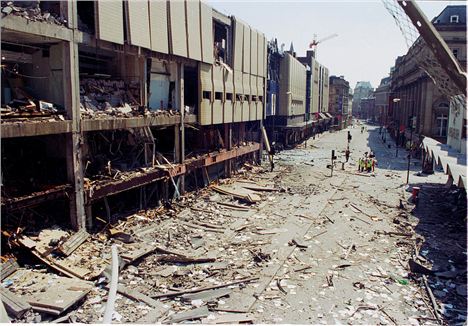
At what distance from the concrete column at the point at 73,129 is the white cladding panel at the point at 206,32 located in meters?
8.53

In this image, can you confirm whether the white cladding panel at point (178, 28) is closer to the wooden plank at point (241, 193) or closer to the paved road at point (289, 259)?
the paved road at point (289, 259)

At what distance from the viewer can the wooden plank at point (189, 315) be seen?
8.80 metres

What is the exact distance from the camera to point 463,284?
11.1 metres

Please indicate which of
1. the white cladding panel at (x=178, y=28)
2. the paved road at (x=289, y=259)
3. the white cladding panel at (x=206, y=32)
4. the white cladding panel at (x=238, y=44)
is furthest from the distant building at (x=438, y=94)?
the white cladding panel at (x=178, y=28)

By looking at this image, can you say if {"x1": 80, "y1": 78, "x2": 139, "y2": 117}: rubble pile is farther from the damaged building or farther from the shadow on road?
the shadow on road

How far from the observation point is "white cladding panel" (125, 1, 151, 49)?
45.6ft

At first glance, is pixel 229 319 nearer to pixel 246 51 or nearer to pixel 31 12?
pixel 31 12

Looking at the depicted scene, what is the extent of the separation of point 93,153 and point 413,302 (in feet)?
38.9

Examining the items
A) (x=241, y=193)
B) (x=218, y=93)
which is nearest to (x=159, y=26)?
(x=218, y=93)

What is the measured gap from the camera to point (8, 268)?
9734 millimetres

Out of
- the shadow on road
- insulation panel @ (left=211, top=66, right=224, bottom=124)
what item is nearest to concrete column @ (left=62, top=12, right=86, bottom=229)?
insulation panel @ (left=211, top=66, right=224, bottom=124)

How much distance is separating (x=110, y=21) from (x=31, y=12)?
279cm

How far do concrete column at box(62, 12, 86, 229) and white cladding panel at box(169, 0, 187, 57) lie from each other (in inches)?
211

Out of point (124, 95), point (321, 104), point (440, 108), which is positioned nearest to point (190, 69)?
point (124, 95)
